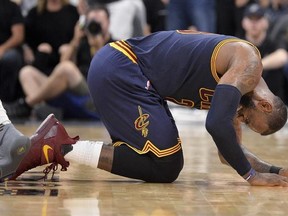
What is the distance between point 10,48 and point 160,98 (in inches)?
206

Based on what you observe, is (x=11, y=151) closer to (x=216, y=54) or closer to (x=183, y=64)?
(x=183, y=64)

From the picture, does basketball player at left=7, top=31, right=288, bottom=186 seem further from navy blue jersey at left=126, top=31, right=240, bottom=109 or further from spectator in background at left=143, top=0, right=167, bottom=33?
spectator in background at left=143, top=0, right=167, bottom=33

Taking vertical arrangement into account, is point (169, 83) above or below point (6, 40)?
above

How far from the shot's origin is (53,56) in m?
9.87

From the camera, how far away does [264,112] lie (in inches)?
186

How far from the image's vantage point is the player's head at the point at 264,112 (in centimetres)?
471

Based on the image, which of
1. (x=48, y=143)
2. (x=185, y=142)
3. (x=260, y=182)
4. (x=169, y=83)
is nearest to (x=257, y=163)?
(x=260, y=182)

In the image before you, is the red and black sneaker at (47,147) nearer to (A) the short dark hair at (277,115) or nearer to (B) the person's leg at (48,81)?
(A) the short dark hair at (277,115)

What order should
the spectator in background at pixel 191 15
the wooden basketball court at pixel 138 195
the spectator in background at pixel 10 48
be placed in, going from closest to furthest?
1. the wooden basketball court at pixel 138 195
2. the spectator in background at pixel 10 48
3. the spectator in background at pixel 191 15

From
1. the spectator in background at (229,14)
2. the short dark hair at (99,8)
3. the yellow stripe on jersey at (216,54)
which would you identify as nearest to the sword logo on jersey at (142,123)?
the yellow stripe on jersey at (216,54)

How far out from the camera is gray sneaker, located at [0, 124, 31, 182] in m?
4.50

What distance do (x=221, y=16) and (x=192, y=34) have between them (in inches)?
218

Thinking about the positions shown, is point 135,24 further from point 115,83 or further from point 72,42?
point 115,83

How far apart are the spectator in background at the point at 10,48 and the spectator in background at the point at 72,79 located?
0.69 feet
